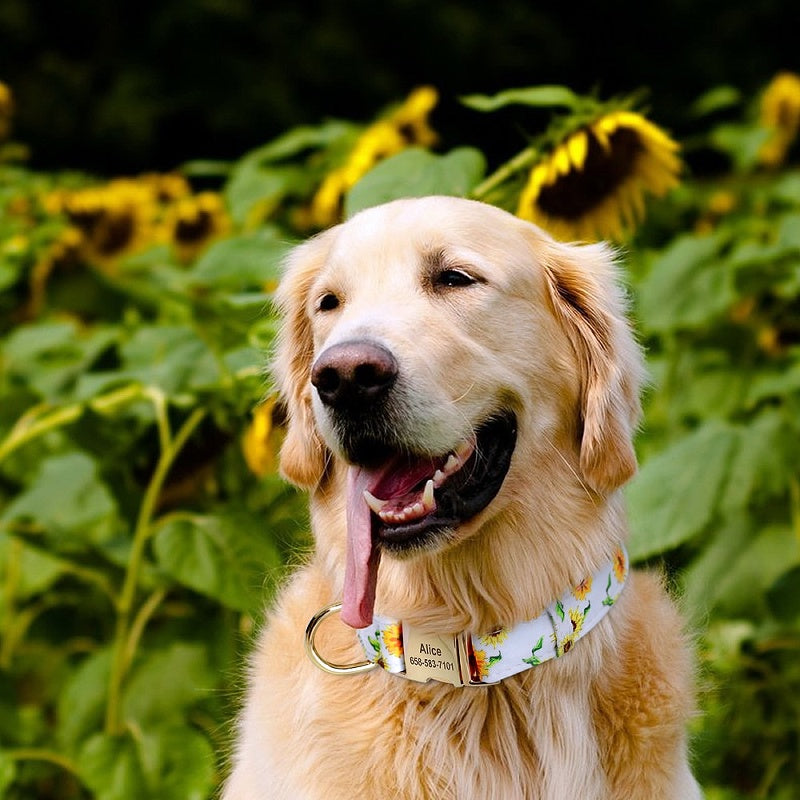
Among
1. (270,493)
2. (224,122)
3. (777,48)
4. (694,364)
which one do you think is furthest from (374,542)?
(777,48)

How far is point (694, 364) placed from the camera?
4.69 metres

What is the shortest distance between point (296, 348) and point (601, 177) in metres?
1.28

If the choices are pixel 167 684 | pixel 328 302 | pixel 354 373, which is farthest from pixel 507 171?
pixel 167 684

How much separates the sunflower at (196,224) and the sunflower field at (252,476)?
1392mm

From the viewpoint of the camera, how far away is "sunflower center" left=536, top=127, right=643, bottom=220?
11.8 ft

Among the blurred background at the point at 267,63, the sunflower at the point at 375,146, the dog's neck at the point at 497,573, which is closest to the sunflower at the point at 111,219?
the sunflower at the point at 375,146

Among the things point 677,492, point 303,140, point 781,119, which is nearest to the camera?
point 677,492

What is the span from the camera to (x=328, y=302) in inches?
109

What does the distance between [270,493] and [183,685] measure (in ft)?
2.52

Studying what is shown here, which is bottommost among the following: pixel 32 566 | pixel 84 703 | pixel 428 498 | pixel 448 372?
pixel 84 703

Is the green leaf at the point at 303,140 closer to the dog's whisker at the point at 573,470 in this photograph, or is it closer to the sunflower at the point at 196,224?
the sunflower at the point at 196,224

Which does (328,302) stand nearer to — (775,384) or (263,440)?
(263,440)

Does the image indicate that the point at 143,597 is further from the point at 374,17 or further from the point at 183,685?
the point at 374,17

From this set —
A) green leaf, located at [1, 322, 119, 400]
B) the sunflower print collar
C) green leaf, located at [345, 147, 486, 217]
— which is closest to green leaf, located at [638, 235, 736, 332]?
green leaf, located at [345, 147, 486, 217]
